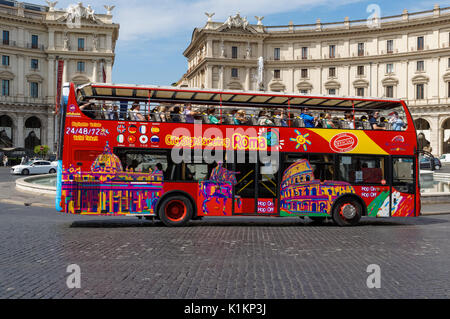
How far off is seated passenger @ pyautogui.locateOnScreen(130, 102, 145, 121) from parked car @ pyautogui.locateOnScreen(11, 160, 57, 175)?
3374cm

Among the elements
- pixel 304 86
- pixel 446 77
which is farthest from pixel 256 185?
pixel 304 86

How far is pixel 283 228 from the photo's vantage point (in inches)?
575

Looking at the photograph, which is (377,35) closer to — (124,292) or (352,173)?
(352,173)

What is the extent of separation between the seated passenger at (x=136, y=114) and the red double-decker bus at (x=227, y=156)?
0.10 ft

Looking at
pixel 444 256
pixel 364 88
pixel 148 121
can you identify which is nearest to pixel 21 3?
pixel 364 88

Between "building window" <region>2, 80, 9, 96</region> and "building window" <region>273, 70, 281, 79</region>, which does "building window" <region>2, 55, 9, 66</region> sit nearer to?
"building window" <region>2, 80, 9, 96</region>

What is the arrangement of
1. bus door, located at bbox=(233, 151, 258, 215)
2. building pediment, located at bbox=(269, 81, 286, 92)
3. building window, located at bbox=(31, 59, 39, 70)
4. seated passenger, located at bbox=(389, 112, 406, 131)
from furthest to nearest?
building pediment, located at bbox=(269, 81, 286, 92) → building window, located at bbox=(31, 59, 39, 70) → seated passenger, located at bbox=(389, 112, 406, 131) → bus door, located at bbox=(233, 151, 258, 215)

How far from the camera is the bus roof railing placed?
14023mm

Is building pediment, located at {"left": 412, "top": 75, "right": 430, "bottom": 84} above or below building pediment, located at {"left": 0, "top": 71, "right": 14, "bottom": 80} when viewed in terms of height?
below

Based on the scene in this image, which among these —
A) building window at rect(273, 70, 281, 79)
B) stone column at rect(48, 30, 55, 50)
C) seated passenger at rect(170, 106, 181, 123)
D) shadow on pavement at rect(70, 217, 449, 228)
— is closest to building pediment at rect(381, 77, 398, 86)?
building window at rect(273, 70, 281, 79)

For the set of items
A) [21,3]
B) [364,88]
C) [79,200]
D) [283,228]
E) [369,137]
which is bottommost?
[283,228]

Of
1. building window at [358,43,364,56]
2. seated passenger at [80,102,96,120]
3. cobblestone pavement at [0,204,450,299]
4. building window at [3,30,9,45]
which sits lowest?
cobblestone pavement at [0,204,450,299]

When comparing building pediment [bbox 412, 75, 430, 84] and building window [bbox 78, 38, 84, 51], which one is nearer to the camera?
building pediment [bbox 412, 75, 430, 84]
